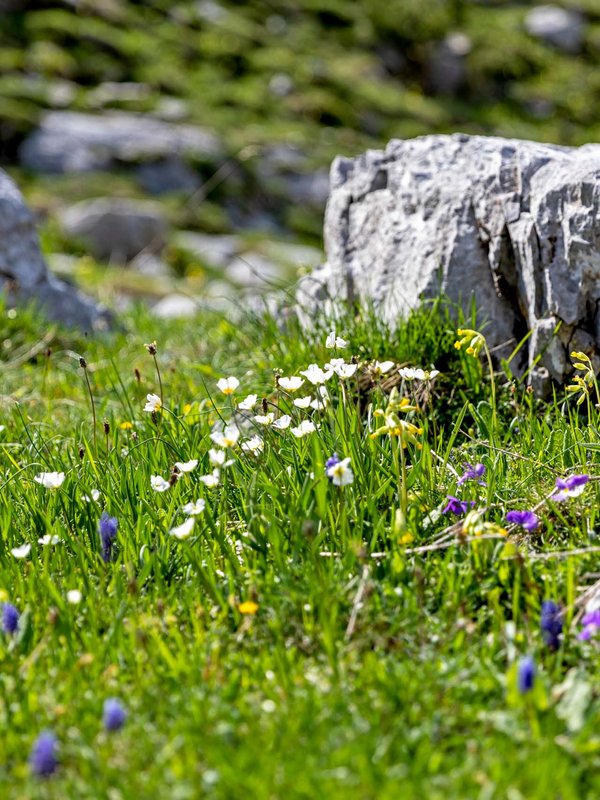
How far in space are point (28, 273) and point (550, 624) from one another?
5290mm

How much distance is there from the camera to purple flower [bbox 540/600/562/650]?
7.19 ft

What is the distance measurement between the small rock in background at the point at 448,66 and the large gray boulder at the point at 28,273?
19999mm

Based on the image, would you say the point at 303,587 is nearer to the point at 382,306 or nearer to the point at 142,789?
the point at 142,789

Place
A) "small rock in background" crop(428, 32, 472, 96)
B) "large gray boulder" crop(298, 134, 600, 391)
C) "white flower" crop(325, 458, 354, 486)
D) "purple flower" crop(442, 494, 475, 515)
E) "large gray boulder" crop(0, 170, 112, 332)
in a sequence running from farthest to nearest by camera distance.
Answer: "small rock in background" crop(428, 32, 472, 96), "large gray boulder" crop(0, 170, 112, 332), "large gray boulder" crop(298, 134, 600, 391), "purple flower" crop(442, 494, 475, 515), "white flower" crop(325, 458, 354, 486)

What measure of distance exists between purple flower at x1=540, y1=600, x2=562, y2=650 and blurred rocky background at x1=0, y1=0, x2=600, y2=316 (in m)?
4.21

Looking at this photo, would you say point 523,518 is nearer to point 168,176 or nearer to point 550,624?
point 550,624

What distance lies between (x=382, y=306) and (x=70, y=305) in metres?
3.14

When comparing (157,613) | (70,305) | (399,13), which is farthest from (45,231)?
(399,13)

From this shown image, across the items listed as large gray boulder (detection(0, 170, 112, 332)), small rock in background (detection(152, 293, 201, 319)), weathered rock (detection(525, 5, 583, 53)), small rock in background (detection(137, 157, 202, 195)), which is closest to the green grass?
large gray boulder (detection(0, 170, 112, 332))

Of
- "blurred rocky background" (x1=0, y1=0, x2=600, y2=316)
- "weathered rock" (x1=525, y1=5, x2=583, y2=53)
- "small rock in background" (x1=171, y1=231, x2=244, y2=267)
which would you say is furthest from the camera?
"weathered rock" (x1=525, y1=5, x2=583, y2=53)

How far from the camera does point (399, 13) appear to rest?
25.5m

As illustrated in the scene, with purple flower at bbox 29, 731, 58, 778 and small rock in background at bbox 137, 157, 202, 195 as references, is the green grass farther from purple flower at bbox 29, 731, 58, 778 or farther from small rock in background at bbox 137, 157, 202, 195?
small rock in background at bbox 137, 157, 202, 195

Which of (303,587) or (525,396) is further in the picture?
(525,396)

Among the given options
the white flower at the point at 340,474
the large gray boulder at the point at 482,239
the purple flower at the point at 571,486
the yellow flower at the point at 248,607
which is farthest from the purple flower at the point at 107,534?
the large gray boulder at the point at 482,239
